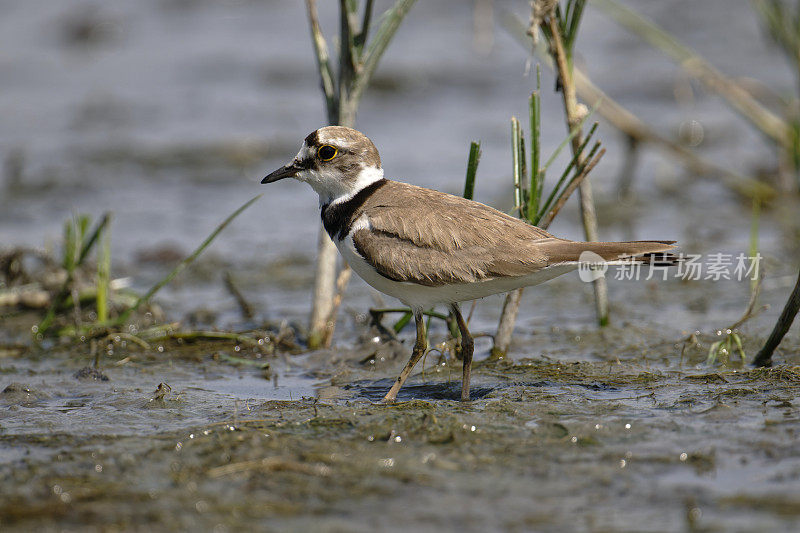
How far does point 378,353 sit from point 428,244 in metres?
1.22

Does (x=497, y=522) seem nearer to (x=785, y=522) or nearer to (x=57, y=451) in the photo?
(x=785, y=522)

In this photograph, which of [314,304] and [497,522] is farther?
[314,304]

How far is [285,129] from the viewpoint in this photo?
12.4 metres

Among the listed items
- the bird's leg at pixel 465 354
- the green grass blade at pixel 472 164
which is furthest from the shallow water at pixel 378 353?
the green grass blade at pixel 472 164

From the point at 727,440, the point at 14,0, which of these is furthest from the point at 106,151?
A: the point at 727,440

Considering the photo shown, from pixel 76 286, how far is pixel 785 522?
4.88 meters

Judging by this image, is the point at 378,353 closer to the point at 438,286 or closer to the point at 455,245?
the point at 438,286

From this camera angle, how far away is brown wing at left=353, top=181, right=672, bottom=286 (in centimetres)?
458

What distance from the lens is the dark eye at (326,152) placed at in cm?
511

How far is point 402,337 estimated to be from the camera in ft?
21.3

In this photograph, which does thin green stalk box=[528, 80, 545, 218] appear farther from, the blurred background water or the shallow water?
the blurred background water

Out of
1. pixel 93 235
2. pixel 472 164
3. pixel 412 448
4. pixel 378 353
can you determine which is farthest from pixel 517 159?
pixel 93 235

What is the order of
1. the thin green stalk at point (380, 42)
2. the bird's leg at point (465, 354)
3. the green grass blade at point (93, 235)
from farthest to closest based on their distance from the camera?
the green grass blade at point (93, 235) < the thin green stalk at point (380, 42) < the bird's leg at point (465, 354)

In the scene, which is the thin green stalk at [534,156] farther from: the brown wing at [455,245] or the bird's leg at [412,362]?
the bird's leg at [412,362]
